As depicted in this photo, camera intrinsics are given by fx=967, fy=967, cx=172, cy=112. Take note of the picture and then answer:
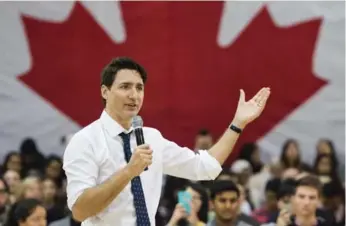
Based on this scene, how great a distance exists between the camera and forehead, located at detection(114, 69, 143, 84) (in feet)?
12.8

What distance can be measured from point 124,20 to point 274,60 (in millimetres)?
1753

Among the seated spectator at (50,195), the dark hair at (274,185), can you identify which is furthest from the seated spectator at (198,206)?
the seated spectator at (50,195)

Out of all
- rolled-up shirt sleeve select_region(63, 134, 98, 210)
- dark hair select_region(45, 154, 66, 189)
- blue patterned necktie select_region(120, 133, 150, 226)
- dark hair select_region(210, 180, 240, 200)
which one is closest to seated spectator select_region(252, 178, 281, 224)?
dark hair select_region(210, 180, 240, 200)

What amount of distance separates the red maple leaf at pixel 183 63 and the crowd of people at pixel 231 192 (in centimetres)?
51

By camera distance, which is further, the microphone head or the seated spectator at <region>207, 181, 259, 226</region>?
the seated spectator at <region>207, 181, 259, 226</region>

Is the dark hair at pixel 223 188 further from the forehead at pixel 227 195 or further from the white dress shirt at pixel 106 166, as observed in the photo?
the white dress shirt at pixel 106 166

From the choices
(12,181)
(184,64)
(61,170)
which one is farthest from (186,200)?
(184,64)

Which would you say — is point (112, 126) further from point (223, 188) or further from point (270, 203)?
point (270, 203)

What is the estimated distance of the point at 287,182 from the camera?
8195mm

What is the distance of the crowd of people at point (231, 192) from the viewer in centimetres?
663

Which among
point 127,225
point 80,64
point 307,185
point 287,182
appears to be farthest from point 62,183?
point 127,225

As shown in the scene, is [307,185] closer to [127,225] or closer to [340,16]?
[127,225]

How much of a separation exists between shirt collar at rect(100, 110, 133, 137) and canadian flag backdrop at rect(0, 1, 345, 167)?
6.78 m

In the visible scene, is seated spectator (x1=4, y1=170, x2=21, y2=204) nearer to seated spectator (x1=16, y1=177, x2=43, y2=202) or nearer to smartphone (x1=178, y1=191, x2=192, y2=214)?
seated spectator (x1=16, y1=177, x2=43, y2=202)
